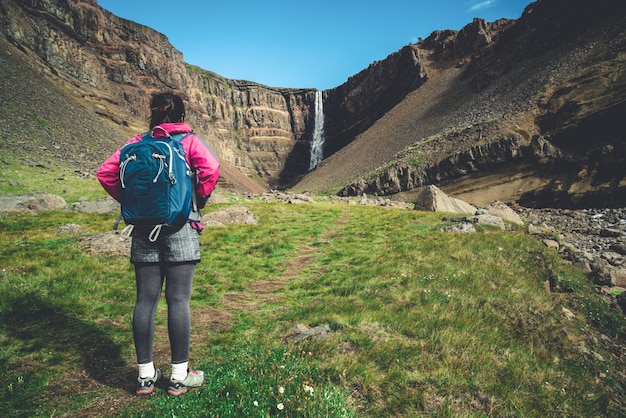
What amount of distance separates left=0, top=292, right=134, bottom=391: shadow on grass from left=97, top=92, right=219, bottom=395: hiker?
2.28 ft

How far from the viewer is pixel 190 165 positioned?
157 inches

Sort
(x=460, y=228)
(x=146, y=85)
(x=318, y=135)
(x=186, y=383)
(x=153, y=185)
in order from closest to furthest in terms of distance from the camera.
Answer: (x=153, y=185)
(x=186, y=383)
(x=460, y=228)
(x=146, y=85)
(x=318, y=135)

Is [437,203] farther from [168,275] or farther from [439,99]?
[439,99]

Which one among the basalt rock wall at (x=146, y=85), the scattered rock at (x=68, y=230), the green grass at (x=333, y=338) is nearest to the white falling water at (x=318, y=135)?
the basalt rock wall at (x=146, y=85)

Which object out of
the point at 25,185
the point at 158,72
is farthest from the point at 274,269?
the point at 158,72

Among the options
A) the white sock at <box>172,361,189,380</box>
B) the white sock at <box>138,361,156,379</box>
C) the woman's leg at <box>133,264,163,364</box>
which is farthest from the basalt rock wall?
the white sock at <box>172,361,189,380</box>

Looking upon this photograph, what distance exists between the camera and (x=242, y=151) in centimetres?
13375

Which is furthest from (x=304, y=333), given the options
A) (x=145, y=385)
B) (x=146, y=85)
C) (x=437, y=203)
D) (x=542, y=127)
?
(x=146, y=85)

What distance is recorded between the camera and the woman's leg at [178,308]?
3.68m

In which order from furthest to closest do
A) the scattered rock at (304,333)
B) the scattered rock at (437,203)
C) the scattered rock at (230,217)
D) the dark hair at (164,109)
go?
the scattered rock at (437,203) < the scattered rock at (230,217) < the scattered rock at (304,333) < the dark hair at (164,109)

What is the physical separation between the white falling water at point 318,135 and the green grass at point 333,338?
129 metres

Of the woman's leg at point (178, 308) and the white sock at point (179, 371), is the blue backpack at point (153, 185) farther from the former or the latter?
the white sock at point (179, 371)

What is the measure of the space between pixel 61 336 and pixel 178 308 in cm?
298

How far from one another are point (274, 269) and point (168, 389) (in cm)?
680
